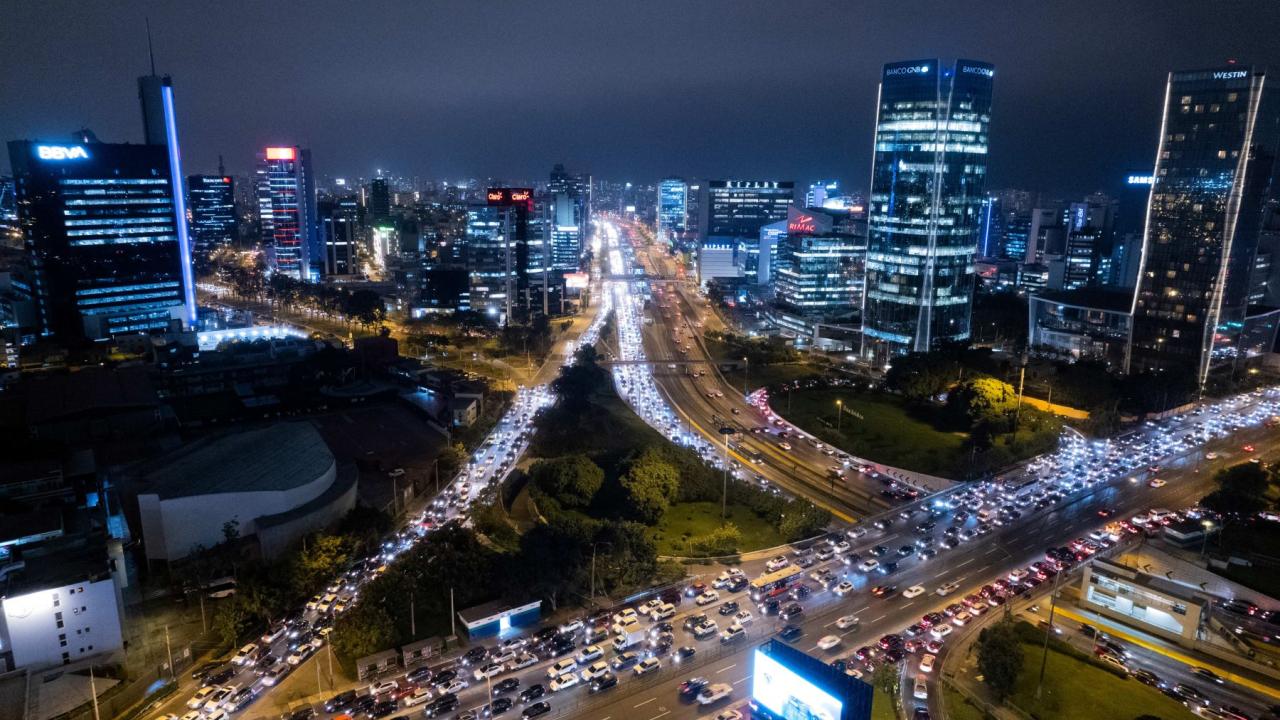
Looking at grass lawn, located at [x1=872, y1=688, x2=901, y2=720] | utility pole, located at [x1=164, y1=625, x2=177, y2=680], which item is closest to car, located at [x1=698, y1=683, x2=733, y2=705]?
grass lawn, located at [x1=872, y1=688, x2=901, y2=720]

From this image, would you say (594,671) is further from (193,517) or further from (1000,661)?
(193,517)

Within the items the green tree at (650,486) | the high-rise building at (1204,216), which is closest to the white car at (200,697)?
the green tree at (650,486)

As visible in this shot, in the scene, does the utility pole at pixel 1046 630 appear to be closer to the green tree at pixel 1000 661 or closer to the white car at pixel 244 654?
the green tree at pixel 1000 661

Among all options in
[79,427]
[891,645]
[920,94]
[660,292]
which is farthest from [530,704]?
[660,292]

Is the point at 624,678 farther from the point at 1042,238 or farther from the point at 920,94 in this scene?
the point at 1042,238

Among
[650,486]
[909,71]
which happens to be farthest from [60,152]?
[909,71]
